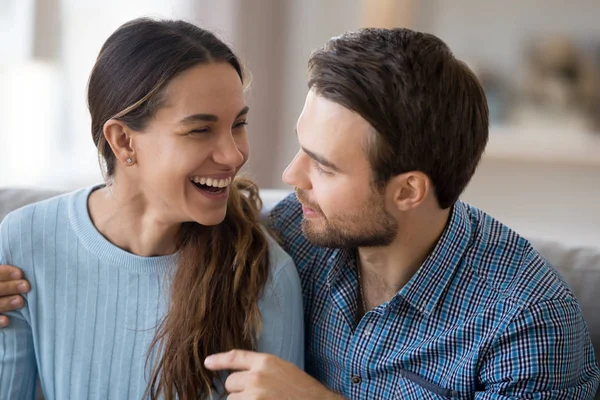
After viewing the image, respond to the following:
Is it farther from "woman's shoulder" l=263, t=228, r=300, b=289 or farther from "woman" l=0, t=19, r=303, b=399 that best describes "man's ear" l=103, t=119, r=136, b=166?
"woman's shoulder" l=263, t=228, r=300, b=289

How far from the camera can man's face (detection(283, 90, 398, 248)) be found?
134 centimetres

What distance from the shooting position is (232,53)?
142 centimetres

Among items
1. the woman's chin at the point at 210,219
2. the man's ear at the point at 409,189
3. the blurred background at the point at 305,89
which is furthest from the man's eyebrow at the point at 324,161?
the blurred background at the point at 305,89

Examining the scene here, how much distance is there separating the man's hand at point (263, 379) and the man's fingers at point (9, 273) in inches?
17.5

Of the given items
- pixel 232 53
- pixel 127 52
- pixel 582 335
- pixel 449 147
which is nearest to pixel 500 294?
pixel 582 335

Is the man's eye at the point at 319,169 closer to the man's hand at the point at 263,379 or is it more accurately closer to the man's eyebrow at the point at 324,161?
the man's eyebrow at the point at 324,161

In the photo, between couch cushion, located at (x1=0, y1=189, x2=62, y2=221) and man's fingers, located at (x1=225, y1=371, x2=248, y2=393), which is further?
couch cushion, located at (x1=0, y1=189, x2=62, y2=221)

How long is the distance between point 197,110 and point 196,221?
0.23 meters

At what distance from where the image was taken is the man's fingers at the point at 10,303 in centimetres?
141

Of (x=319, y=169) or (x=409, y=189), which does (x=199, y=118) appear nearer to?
(x=319, y=169)

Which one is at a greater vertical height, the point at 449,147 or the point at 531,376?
the point at 449,147

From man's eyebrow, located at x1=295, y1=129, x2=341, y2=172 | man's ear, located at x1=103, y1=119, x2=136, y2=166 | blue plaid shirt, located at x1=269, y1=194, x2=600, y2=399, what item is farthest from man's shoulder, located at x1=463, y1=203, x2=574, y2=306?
man's ear, located at x1=103, y1=119, x2=136, y2=166

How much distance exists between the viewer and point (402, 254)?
1.45 metres

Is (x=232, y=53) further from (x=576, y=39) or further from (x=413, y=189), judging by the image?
(x=576, y=39)
